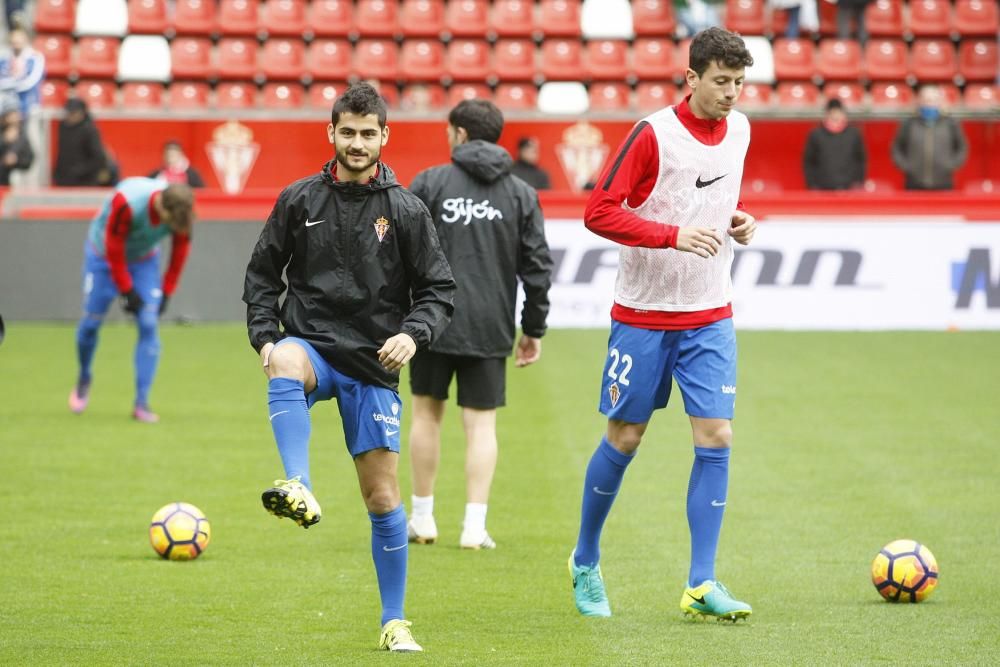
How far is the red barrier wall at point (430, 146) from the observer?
22359 mm

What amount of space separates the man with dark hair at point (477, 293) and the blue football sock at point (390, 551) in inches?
87.4

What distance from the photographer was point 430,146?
22.4 m

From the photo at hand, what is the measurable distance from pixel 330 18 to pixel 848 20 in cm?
785

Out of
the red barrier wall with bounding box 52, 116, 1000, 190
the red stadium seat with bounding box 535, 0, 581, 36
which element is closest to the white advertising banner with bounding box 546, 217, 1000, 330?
the red barrier wall with bounding box 52, 116, 1000, 190

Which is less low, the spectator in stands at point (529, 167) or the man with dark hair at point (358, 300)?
the man with dark hair at point (358, 300)

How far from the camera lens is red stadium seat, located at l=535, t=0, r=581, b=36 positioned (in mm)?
24562

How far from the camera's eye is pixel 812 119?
22.5 m

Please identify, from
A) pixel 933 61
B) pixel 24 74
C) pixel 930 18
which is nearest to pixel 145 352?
pixel 24 74

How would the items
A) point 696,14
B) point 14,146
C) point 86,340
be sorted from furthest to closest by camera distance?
1. point 696,14
2. point 14,146
3. point 86,340

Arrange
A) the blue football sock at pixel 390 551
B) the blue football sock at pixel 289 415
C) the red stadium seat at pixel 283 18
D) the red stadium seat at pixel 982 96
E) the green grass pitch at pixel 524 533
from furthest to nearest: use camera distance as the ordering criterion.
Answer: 1. the red stadium seat at pixel 283 18
2. the red stadium seat at pixel 982 96
3. the green grass pitch at pixel 524 533
4. the blue football sock at pixel 390 551
5. the blue football sock at pixel 289 415

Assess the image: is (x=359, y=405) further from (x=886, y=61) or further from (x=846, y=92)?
(x=886, y=61)

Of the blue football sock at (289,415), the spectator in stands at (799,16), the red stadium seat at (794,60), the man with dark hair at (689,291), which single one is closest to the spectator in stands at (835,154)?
the red stadium seat at (794,60)

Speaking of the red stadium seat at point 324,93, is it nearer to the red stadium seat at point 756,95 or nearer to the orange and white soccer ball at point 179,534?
the red stadium seat at point 756,95

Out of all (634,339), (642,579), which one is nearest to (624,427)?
(634,339)
